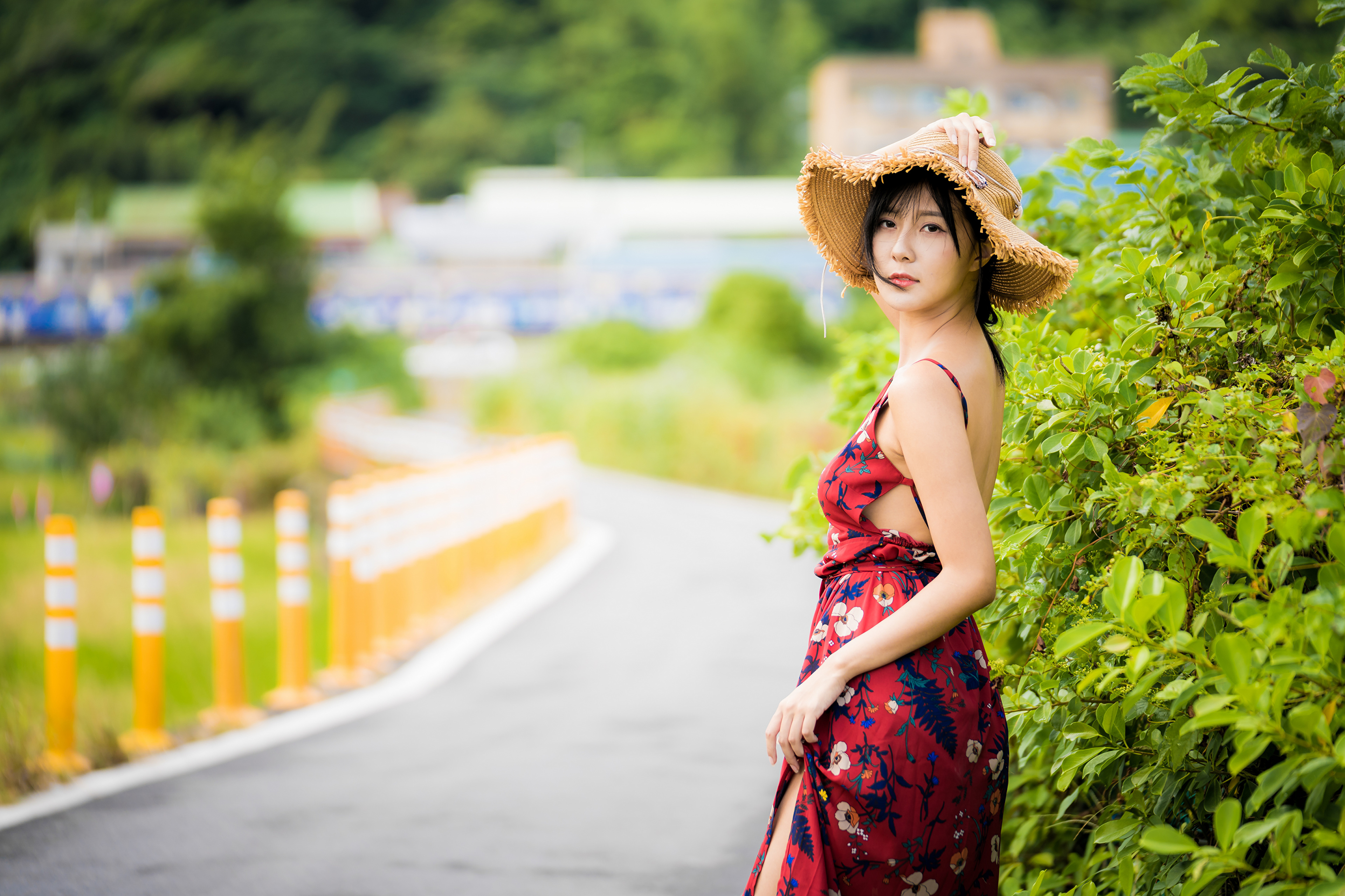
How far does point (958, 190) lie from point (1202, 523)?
2.35 feet

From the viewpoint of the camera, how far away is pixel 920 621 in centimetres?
220

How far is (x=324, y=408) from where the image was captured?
25.5 metres

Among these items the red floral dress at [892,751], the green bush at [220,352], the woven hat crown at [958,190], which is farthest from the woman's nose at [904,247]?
the green bush at [220,352]

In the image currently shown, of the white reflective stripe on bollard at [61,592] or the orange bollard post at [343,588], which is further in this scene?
the orange bollard post at [343,588]

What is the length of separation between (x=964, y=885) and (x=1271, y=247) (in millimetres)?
1358

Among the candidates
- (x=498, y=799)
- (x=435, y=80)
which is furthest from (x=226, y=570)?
(x=435, y=80)

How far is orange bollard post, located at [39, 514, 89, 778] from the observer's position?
582cm

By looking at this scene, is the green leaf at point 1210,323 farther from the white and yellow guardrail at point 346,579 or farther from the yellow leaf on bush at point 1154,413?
the white and yellow guardrail at point 346,579

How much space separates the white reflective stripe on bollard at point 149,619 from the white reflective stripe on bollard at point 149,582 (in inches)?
2.0

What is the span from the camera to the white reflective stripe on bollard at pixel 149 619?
6332mm

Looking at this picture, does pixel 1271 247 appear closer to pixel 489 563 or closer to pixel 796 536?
pixel 796 536

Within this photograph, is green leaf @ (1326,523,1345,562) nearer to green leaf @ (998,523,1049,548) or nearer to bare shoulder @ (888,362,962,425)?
bare shoulder @ (888,362,962,425)

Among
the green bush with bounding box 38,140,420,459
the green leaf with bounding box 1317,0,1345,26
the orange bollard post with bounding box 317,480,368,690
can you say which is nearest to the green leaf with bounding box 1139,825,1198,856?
the green leaf with bounding box 1317,0,1345,26

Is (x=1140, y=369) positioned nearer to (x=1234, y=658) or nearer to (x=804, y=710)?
(x=1234, y=658)
